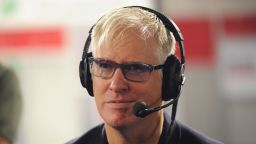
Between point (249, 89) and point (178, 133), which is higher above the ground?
point (178, 133)

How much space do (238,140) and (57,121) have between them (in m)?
0.79

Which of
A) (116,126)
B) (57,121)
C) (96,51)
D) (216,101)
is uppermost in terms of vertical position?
(96,51)

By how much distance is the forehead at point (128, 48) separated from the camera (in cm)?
74

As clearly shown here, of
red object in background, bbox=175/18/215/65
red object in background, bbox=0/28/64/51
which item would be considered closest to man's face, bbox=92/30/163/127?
red object in background, bbox=0/28/64/51

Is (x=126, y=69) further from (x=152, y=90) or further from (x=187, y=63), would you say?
(x=187, y=63)

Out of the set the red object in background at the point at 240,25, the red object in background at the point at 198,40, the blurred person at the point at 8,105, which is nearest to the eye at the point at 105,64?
the blurred person at the point at 8,105

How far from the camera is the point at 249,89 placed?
2.13 meters

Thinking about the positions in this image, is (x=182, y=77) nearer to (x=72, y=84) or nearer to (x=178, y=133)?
(x=178, y=133)

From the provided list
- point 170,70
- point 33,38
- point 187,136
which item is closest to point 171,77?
point 170,70

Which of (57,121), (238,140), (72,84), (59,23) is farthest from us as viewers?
(238,140)

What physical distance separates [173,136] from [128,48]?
0.58 feet

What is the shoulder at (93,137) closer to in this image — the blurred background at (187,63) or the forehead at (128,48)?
the forehead at (128,48)

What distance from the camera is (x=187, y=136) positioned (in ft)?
2.79

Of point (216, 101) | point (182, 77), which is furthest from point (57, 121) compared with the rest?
point (182, 77)
